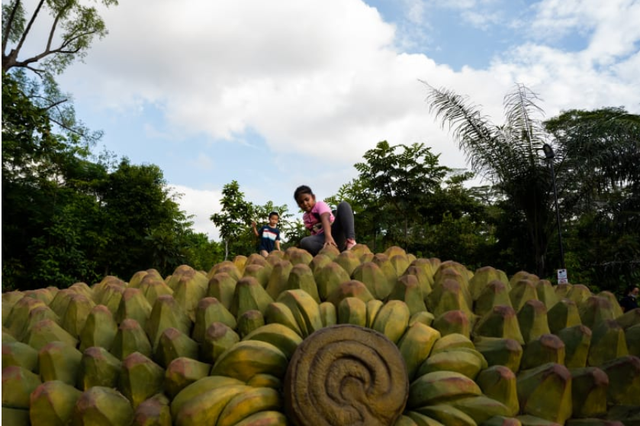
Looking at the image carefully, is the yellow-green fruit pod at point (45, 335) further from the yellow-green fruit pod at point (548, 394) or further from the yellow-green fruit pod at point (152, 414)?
the yellow-green fruit pod at point (548, 394)

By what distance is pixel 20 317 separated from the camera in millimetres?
2283

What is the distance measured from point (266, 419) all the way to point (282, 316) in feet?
1.34

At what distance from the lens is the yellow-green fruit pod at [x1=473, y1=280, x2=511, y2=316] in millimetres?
2172

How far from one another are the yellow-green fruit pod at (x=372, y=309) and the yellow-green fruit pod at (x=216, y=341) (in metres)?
0.50

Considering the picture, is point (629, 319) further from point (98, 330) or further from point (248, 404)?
point (98, 330)

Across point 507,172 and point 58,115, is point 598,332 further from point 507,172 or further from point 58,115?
point 58,115

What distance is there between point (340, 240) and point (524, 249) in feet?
60.3

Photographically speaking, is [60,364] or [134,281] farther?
[134,281]

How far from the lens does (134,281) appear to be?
2674mm

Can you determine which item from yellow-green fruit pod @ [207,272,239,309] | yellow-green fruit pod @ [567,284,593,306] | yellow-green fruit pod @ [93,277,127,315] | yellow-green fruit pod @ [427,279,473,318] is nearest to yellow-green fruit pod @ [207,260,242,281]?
yellow-green fruit pod @ [207,272,239,309]

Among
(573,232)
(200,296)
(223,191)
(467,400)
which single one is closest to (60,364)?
(200,296)

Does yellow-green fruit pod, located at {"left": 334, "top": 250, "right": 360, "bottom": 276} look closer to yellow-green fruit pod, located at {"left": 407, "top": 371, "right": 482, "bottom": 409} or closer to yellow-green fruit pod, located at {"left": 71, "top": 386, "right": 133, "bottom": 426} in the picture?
yellow-green fruit pod, located at {"left": 407, "top": 371, "right": 482, "bottom": 409}

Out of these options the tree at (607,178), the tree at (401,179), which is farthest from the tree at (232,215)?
the tree at (607,178)

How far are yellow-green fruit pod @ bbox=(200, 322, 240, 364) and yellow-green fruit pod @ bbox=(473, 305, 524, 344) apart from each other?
3.16 feet
